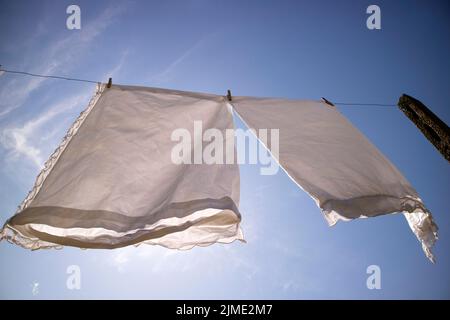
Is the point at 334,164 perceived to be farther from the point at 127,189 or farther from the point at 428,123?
the point at 127,189

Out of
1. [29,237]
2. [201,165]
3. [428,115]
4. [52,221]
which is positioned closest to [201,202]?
[201,165]

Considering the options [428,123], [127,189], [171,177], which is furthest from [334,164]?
[127,189]

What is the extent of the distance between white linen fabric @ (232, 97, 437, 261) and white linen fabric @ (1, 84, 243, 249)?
0.42 metres

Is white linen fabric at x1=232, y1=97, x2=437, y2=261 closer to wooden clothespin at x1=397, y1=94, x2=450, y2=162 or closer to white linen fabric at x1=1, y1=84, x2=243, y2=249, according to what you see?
wooden clothespin at x1=397, y1=94, x2=450, y2=162

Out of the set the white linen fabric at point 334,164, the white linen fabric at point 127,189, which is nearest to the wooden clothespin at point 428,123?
the white linen fabric at point 334,164

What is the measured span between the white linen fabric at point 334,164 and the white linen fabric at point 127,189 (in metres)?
0.42

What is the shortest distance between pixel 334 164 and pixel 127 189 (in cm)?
141

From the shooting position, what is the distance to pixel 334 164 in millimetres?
2223

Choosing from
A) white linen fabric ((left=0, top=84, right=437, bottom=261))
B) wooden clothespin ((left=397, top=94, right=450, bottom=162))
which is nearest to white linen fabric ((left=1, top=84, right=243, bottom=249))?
white linen fabric ((left=0, top=84, right=437, bottom=261))

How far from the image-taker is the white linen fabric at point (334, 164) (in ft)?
6.55

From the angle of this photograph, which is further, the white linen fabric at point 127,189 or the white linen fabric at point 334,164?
the white linen fabric at point 334,164

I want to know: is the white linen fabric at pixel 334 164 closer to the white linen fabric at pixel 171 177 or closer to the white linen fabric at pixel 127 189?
the white linen fabric at pixel 171 177

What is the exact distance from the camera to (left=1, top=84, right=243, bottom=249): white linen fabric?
1696 mm

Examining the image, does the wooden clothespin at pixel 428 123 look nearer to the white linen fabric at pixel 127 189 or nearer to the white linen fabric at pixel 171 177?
the white linen fabric at pixel 171 177
